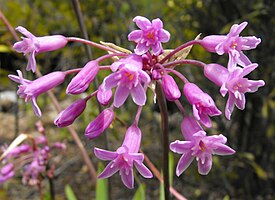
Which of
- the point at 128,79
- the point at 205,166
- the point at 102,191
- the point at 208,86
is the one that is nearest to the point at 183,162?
the point at 205,166

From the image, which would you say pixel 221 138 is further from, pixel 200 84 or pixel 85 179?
pixel 85 179

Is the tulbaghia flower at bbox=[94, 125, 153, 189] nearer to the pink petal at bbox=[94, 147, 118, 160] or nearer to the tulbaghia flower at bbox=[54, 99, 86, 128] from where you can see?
the pink petal at bbox=[94, 147, 118, 160]

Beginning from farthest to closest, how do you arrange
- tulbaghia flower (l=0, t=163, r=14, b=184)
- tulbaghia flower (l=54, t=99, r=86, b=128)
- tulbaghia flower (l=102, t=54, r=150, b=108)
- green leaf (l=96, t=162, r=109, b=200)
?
1. tulbaghia flower (l=0, t=163, r=14, b=184)
2. green leaf (l=96, t=162, r=109, b=200)
3. tulbaghia flower (l=54, t=99, r=86, b=128)
4. tulbaghia flower (l=102, t=54, r=150, b=108)

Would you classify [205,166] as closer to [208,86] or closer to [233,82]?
[233,82]

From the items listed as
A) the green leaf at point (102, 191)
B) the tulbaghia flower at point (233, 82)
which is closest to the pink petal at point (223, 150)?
the tulbaghia flower at point (233, 82)

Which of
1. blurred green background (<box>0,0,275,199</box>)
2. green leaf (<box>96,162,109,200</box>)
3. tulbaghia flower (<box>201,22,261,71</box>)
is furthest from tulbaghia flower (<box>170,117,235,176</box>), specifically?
blurred green background (<box>0,0,275,199</box>)
